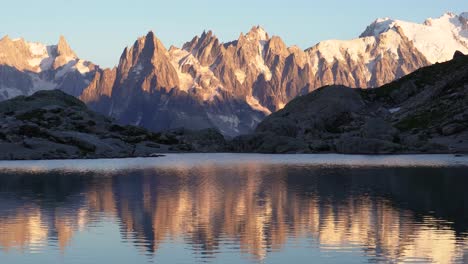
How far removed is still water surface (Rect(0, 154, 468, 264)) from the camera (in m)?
53.2

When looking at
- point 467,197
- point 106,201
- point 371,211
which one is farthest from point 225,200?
point 467,197

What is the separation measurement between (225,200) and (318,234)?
31994 millimetres

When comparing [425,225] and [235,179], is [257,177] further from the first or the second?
[425,225]

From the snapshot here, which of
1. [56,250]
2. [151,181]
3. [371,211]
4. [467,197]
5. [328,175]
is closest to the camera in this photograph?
[56,250]

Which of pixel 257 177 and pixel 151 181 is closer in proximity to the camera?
pixel 151 181

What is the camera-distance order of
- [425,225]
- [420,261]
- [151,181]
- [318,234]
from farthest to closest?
[151,181] < [425,225] < [318,234] < [420,261]

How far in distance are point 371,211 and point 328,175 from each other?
63.2 m

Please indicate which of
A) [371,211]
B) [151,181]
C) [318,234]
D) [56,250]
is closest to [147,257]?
[56,250]

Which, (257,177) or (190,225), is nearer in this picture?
(190,225)

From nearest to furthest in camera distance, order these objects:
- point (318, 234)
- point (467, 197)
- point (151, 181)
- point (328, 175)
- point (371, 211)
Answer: point (318, 234) < point (371, 211) < point (467, 197) < point (151, 181) < point (328, 175)

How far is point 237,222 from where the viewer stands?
70375 mm

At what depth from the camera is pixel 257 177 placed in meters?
141

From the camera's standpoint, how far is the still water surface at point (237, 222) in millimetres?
53188

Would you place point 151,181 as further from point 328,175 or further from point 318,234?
point 318,234
